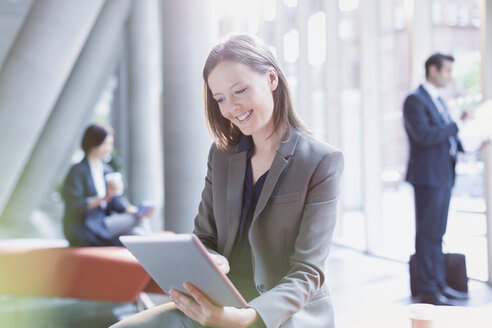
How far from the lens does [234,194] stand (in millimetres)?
1729

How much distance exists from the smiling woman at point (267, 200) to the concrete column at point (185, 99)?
315 centimetres

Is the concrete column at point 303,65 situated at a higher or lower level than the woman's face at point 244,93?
higher

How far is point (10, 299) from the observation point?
455cm

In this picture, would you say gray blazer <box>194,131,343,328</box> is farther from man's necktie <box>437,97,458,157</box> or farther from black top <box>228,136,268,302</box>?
man's necktie <box>437,97,458,157</box>

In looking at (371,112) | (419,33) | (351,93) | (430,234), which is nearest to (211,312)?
(430,234)

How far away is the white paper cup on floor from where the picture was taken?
5.95 feet

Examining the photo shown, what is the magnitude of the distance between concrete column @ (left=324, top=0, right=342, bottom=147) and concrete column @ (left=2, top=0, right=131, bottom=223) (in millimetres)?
6608

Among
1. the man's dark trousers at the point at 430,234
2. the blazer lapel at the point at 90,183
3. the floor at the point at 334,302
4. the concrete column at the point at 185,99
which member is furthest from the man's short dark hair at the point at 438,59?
the blazer lapel at the point at 90,183

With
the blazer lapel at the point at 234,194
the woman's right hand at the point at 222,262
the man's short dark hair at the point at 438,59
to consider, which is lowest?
the woman's right hand at the point at 222,262

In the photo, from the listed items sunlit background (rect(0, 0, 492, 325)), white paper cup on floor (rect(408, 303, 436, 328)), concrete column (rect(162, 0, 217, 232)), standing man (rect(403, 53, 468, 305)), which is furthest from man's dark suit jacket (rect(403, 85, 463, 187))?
white paper cup on floor (rect(408, 303, 436, 328))

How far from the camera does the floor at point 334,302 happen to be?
3996 millimetres

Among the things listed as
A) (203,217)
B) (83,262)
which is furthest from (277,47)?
(203,217)

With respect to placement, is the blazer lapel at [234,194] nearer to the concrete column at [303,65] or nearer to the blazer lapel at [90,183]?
the blazer lapel at [90,183]

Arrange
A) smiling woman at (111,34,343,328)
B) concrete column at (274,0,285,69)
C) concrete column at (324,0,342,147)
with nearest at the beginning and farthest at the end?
1. smiling woman at (111,34,343,328)
2. concrete column at (324,0,342,147)
3. concrete column at (274,0,285,69)
